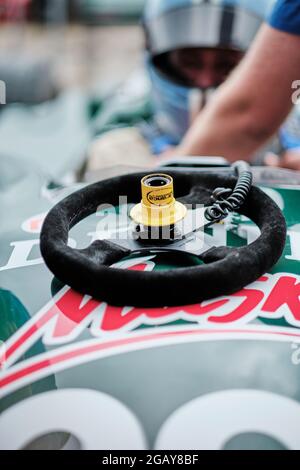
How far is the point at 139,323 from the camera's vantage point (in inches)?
25.9

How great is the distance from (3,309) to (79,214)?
0.19m

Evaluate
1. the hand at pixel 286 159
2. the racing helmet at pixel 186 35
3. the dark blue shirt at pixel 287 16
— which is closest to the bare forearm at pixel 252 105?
the dark blue shirt at pixel 287 16

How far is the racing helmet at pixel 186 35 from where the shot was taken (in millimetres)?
1924

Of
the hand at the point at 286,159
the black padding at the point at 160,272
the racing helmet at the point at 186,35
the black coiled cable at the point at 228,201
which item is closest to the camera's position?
the black padding at the point at 160,272

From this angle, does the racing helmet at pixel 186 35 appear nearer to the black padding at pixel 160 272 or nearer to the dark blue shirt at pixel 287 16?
the dark blue shirt at pixel 287 16

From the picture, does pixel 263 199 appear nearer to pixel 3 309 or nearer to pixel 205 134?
pixel 3 309

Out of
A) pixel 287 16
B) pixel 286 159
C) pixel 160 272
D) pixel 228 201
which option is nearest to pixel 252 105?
pixel 287 16

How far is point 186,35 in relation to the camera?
6.47ft

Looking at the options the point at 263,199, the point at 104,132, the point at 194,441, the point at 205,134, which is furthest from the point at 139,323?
the point at 104,132

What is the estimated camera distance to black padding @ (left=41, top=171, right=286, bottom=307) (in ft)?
2.11

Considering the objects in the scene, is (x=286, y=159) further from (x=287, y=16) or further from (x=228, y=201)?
(x=228, y=201)

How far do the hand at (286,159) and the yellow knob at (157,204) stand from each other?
99 cm

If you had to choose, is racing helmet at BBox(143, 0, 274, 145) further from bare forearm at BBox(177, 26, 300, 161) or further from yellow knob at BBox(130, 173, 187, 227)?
yellow knob at BBox(130, 173, 187, 227)

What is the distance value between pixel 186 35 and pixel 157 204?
55.0 inches
